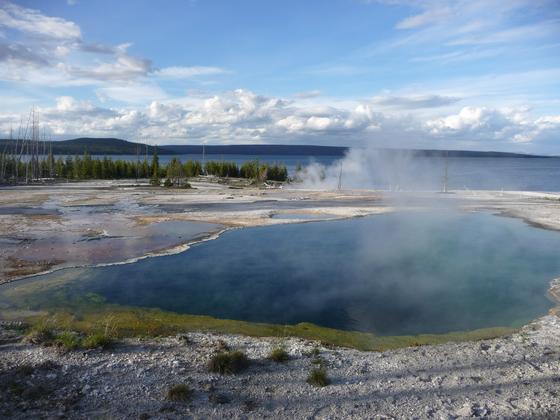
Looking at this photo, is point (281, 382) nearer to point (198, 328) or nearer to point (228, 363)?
point (228, 363)

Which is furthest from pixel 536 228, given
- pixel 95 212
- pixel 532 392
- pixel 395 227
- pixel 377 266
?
pixel 95 212

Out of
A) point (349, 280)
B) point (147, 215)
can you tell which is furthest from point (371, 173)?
point (349, 280)

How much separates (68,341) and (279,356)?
441 centimetres

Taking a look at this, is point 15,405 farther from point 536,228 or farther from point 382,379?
point 536,228

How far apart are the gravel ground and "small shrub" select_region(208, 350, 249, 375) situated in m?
0.15

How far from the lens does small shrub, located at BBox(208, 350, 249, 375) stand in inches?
346

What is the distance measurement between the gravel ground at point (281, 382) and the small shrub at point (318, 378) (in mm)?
115

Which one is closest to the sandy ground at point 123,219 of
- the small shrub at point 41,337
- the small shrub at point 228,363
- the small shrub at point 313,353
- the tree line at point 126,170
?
the small shrub at point 41,337

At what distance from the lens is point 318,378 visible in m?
8.46

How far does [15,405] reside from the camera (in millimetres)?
7512

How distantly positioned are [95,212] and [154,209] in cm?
419

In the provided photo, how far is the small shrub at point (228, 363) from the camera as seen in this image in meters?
8.80

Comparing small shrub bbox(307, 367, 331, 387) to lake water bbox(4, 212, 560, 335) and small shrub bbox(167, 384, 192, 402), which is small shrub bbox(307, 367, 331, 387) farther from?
lake water bbox(4, 212, 560, 335)

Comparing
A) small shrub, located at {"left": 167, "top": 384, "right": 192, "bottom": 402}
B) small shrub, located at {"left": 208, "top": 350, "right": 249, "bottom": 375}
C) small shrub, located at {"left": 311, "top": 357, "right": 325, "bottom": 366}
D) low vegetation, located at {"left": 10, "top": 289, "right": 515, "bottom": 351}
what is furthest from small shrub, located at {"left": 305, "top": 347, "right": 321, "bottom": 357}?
small shrub, located at {"left": 167, "top": 384, "right": 192, "bottom": 402}
